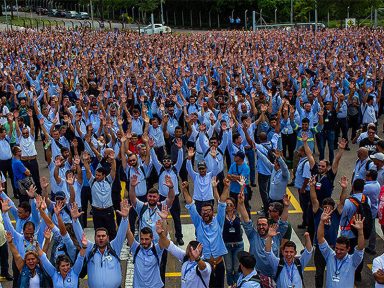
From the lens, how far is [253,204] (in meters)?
11.6

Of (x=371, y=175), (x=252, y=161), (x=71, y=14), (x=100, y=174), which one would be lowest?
(x=252, y=161)

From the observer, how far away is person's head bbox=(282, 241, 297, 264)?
634cm

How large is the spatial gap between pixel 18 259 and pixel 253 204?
5890 mm

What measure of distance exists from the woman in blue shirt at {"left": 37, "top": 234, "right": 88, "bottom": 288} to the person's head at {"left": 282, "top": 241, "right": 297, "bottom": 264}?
2272 millimetres

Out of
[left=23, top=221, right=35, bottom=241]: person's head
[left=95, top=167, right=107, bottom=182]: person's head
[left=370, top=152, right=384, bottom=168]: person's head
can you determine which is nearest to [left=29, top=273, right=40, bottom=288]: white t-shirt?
[left=23, top=221, right=35, bottom=241]: person's head

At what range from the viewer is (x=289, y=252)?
6.36 m

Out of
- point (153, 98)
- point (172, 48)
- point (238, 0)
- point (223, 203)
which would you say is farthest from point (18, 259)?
point (238, 0)

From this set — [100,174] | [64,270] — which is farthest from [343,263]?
[100,174]

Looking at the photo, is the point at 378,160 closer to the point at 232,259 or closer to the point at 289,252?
A: the point at 232,259

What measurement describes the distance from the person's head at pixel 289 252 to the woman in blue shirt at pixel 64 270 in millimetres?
2272

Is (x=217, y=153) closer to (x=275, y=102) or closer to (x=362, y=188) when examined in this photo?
(x=362, y=188)

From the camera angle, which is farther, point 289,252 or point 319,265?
point 319,265

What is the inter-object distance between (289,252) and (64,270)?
247cm

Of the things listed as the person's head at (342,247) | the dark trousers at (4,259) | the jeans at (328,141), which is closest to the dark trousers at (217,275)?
the person's head at (342,247)
